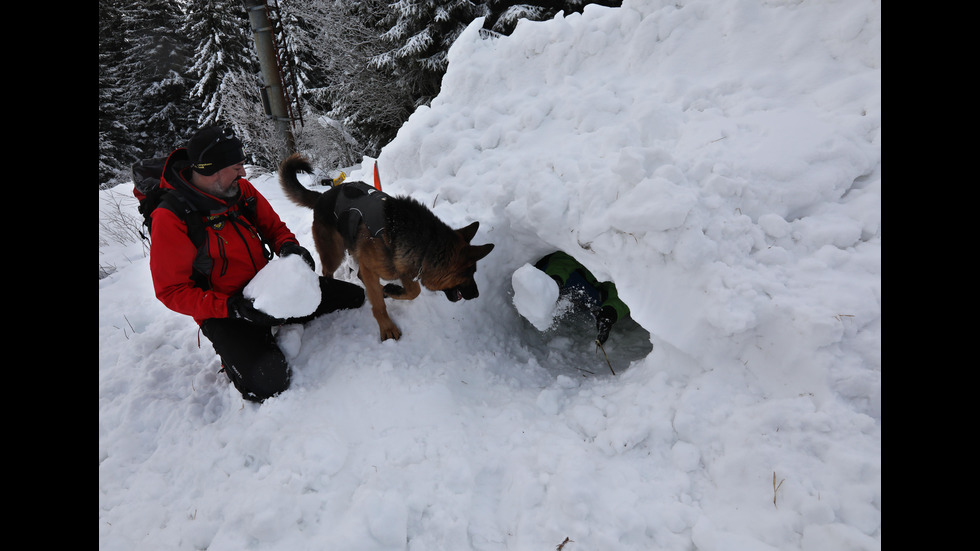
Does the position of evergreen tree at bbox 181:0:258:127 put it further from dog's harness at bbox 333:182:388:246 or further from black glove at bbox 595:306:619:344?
black glove at bbox 595:306:619:344

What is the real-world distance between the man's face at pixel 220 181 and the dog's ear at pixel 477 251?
1994 mm

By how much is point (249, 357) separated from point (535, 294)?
2.37 meters

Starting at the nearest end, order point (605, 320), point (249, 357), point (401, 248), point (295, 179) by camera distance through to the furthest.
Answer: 1. point (249, 357)
2. point (401, 248)
3. point (605, 320)
4. point (295, 179)

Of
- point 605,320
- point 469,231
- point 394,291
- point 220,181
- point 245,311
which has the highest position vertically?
point 220,181

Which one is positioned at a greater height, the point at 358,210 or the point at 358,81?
the point at 358,210

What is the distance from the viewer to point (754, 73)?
3.37 metres

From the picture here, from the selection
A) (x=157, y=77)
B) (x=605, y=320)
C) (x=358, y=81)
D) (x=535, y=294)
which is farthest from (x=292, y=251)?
(x=157, y=77)

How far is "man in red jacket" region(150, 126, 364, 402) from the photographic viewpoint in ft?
9.51

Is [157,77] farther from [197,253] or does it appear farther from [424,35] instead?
[197,253]

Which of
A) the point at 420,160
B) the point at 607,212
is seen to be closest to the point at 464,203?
the point at 420,160

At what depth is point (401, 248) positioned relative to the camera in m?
3.47

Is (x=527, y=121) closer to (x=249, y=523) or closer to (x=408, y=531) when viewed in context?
(x=408, y=531)

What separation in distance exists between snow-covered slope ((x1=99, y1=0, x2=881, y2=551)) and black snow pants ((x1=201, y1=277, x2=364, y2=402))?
138 mm

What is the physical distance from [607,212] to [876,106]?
79.4 inches
